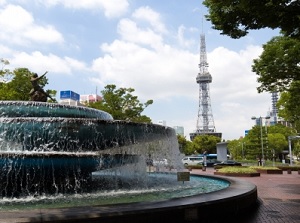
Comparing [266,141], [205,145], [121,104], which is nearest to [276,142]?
[266,141]

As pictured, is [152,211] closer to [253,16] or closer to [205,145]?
[253,16]

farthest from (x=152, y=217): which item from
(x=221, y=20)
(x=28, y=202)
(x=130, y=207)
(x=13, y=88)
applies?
(x=13, y=88)

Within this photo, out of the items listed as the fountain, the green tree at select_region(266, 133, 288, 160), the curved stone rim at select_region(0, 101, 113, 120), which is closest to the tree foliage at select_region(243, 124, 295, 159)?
the green tree at select_region(266, 133, 288, 160)

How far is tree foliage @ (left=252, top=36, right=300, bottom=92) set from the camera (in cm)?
1853

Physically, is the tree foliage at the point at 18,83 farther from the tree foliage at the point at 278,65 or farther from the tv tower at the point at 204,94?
the tv tower at the point at 204,94

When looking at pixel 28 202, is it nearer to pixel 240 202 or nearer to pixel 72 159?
pixel 72 159

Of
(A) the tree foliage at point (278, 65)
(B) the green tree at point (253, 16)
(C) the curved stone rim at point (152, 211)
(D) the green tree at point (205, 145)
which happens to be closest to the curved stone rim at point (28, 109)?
(B) the green tree at point (253, 16)

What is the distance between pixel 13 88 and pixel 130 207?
3157 centimetres

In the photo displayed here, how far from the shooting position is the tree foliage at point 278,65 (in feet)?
60.8

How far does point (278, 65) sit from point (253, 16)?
9785 mm

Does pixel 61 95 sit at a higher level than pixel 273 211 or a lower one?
higher

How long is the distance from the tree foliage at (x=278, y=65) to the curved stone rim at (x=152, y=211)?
12670 mm

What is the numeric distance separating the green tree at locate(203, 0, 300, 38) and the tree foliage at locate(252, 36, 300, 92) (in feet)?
24.5

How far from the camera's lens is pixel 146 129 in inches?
489
